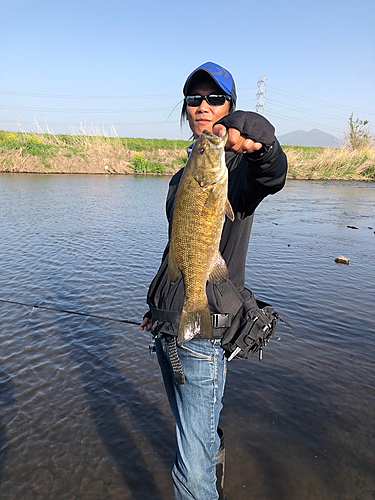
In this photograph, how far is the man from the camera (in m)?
2.01

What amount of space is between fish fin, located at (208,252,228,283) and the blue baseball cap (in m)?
1.21

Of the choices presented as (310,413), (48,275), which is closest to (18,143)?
(48,275)

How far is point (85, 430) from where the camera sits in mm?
4266

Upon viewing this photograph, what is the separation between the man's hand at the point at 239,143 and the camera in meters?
1.90

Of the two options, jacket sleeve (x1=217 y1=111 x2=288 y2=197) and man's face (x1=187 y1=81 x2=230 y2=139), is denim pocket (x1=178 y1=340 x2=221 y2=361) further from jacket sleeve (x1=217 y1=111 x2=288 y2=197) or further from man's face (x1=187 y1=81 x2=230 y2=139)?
man's face (x1=187 y1=81 x2=230 y2=139)

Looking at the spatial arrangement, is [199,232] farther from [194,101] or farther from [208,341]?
[194,101]

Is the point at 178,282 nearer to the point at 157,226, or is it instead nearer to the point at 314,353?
the point at 314,353

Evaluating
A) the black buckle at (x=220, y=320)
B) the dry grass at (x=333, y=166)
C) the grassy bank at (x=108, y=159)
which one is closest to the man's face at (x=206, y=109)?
the black buckle at (x=220, y=320)

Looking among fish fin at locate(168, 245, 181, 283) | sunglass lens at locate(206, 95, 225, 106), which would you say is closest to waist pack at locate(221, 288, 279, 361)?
fish fin at locate(168, 245, 181, 283)

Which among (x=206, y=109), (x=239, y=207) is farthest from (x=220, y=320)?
(x=206, y=109)

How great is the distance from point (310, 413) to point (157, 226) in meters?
12.0

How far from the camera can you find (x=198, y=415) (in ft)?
7.52

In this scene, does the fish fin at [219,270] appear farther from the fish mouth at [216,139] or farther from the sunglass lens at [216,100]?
the sunglass lens at [216,100]

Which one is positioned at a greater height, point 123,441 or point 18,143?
point 18,143
